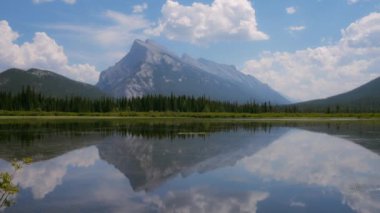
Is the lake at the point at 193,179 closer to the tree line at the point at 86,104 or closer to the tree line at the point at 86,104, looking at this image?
the tree line at the point at 86,104

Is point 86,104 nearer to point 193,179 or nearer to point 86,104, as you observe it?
point 86,104

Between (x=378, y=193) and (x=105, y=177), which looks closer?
(x=378, y=193)

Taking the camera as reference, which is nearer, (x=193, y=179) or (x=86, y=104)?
(x=193, y=179)

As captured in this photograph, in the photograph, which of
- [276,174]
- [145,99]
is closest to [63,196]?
[276,174]

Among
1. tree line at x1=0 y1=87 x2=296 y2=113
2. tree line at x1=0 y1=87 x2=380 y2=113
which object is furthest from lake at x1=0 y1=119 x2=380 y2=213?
tree line at x1=0 y1=87 x2=296 y2=113

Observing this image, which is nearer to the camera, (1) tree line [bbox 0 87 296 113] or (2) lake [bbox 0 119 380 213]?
(2) lake [bbox 0 119 380 213]

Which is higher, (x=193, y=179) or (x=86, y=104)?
(x=86, y=104)

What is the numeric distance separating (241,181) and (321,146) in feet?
69.4

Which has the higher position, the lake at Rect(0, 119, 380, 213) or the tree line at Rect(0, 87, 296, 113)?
the tree line at Rect(0, 87, 296, 113)

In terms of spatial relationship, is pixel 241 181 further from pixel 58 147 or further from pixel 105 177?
pixel 58 147

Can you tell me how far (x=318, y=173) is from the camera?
2411 cm

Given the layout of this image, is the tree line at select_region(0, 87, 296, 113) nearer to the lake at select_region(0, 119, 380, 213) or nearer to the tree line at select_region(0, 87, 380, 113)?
the tree line at select_region(0, 87, 380, 113)

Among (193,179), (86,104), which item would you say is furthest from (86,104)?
(193,179)

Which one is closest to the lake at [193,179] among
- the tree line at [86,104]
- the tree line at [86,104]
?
the tree line at [86,104]
